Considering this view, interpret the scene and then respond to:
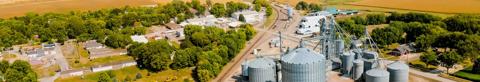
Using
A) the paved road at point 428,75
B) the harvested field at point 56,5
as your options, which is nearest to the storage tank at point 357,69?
the paved road at point 428,75

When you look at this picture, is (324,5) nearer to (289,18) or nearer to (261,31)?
(289,18)

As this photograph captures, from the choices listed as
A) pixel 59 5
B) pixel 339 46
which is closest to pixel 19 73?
pixel 339 46

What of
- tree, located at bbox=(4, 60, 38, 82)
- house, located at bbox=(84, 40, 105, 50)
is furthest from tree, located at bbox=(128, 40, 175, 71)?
tree, located at bbox=(4, 60, 38, 82)

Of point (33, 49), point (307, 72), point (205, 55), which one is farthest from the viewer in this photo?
point (33, 49)

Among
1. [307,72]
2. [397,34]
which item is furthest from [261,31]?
[307,72]

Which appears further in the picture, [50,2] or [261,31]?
[50,2]

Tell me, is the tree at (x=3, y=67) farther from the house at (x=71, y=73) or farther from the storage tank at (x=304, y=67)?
the storage tank at (x=304, y=67)
